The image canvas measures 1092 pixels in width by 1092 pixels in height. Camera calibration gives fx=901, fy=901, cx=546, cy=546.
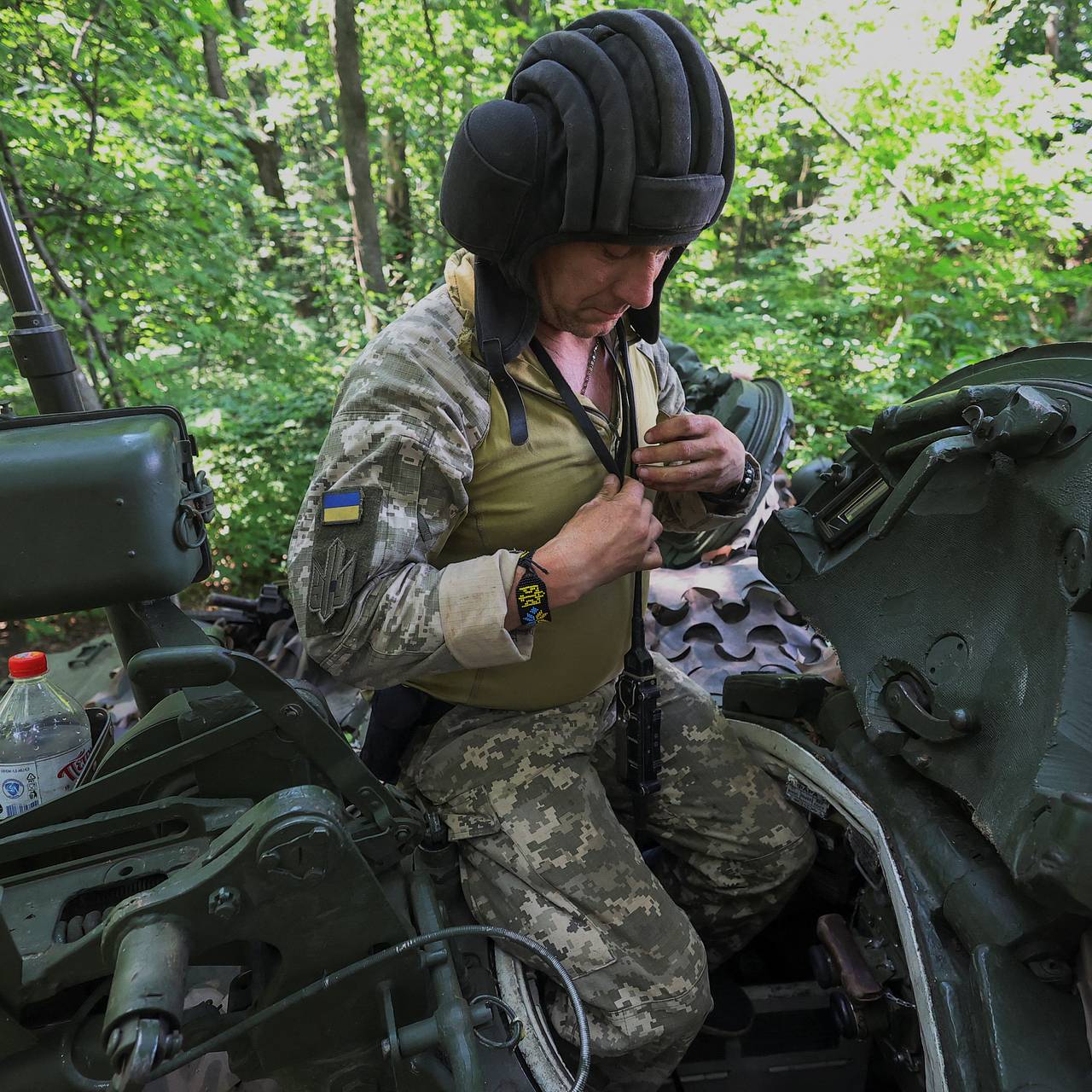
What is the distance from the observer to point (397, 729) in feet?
6.70

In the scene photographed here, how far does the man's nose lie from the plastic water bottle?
4.80ft

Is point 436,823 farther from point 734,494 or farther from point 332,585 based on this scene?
point 734,494

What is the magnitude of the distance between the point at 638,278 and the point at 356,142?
7.63 meters

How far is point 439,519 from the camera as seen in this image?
71.1 inches

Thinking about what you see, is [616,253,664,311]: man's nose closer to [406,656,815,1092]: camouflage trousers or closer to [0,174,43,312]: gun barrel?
[406,656,815,1092]: camouflage trousers

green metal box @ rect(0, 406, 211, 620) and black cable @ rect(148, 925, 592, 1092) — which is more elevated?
green metal box @ rect(0, 406, 211, 620)

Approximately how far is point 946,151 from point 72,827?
289 inches

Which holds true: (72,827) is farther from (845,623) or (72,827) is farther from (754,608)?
(754,608)

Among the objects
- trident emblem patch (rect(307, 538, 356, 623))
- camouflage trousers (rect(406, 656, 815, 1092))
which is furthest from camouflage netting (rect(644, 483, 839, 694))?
trident emblem patch (rect(307, 538, 356, 623))

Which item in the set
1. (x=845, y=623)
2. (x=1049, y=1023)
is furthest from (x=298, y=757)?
(x=1049, y=1023)

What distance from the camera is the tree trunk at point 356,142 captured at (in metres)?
7.99

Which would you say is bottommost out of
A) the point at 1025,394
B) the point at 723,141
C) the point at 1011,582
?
the point at 1011,582

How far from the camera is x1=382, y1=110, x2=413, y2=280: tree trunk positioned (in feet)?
37.0

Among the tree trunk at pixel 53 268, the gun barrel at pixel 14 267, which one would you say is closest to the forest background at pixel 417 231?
the tree trunk at pixel 53 268
